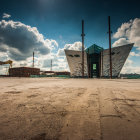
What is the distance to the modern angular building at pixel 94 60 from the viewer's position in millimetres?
23328

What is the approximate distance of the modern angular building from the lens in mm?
23328

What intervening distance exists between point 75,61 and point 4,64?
42.1 metres

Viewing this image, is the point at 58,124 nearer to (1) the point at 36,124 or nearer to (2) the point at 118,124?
(1) the point at 36,124

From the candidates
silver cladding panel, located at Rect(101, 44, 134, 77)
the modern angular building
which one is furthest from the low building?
silver cladding panel, located at Rect(101, 44, 134, 77)

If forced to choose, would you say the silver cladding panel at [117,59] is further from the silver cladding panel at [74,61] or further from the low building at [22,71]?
the low building at [22,71]

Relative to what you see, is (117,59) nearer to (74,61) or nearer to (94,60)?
(94,60)

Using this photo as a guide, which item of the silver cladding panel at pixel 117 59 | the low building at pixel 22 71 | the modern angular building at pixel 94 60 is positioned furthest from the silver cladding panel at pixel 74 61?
the low building at pixel 22 71

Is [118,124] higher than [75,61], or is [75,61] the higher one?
[75,61]

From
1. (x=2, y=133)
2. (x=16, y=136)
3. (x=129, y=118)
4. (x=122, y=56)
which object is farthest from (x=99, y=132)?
(x=122, y=56)

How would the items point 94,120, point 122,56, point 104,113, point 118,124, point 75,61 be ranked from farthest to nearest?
point 75,61 < point 122,56 < point 104,113 < point 94,120 < point 118,124

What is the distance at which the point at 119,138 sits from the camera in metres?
1.17

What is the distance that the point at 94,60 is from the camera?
27875 millimetres

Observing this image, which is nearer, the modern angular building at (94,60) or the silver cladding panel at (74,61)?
the modern angular building at (94,60)

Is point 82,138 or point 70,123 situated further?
point 70,123
